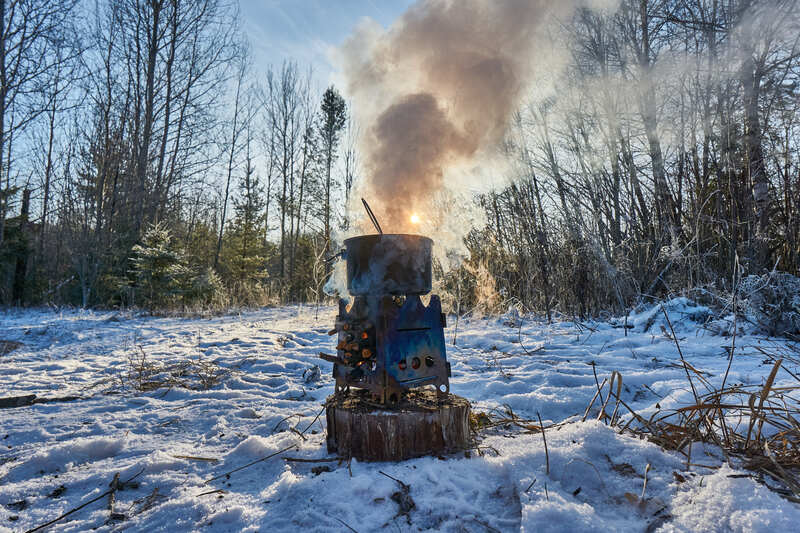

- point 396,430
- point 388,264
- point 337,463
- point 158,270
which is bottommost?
point 337,463

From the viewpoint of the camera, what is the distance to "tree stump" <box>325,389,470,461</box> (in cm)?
203

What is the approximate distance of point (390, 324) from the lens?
7.36 ft

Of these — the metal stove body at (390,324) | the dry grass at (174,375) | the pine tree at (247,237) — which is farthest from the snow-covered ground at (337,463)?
the pine tree at (247,237)

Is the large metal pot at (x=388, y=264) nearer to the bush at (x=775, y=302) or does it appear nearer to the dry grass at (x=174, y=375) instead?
the dry grass at (x=174, y=375)

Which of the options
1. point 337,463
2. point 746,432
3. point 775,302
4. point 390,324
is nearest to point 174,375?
point 337,463

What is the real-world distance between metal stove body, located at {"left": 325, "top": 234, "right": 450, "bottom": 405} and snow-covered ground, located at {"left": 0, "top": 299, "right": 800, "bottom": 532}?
1.46 feet

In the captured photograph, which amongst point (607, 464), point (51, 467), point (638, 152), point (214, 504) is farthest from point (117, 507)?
point (638, 152)

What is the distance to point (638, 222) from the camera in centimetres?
633

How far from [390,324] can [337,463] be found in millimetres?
775

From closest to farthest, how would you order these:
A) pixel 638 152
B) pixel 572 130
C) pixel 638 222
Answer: pixel 638 222 → pixel 638 152 → pixel 572 130

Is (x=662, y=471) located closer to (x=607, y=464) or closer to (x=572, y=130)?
(x=607, y=464)

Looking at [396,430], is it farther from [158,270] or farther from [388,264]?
[158,270]

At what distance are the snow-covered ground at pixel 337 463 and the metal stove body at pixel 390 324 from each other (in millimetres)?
445

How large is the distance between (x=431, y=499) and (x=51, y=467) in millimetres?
2103
